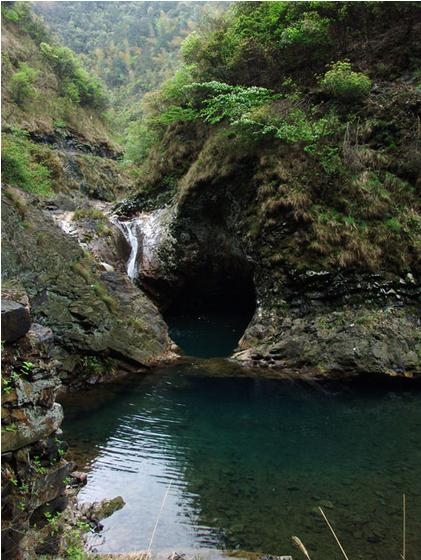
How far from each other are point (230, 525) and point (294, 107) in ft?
36.2

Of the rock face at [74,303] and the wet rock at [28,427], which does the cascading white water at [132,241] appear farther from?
the wet rock at [28,427]

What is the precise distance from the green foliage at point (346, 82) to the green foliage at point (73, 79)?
30923mm

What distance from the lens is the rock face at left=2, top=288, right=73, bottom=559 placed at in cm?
354

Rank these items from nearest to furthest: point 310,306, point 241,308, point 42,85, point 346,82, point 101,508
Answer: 1. point 101,508
2. point 310,306
3. point 346,82
4. point 241,308
5. point 42,85

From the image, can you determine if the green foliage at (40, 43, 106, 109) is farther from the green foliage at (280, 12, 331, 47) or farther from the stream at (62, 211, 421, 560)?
the stream at (62, 211, 421, 560)

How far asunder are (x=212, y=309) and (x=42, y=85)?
89.9 feet

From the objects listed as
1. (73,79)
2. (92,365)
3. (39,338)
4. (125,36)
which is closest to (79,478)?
(39,338)

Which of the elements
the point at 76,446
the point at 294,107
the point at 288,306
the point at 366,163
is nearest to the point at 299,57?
the point at 294,107

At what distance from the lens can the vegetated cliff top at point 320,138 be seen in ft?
38.2

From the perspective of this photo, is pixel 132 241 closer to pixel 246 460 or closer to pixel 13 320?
pixel 246 460

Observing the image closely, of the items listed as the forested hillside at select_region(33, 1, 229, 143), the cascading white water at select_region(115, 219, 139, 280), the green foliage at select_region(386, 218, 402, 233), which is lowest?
the cascading white water at select_region(115, 219, 139, 280)

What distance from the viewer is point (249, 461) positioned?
6.84 meters

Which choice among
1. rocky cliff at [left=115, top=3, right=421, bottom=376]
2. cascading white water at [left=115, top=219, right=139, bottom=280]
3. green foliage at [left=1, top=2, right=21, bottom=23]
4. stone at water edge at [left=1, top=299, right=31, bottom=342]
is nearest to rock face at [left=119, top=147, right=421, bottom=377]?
rocky cliff at [left=115, top=3, right=421, bottom=376]

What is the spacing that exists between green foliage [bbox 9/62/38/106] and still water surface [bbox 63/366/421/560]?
2800 centimetres
